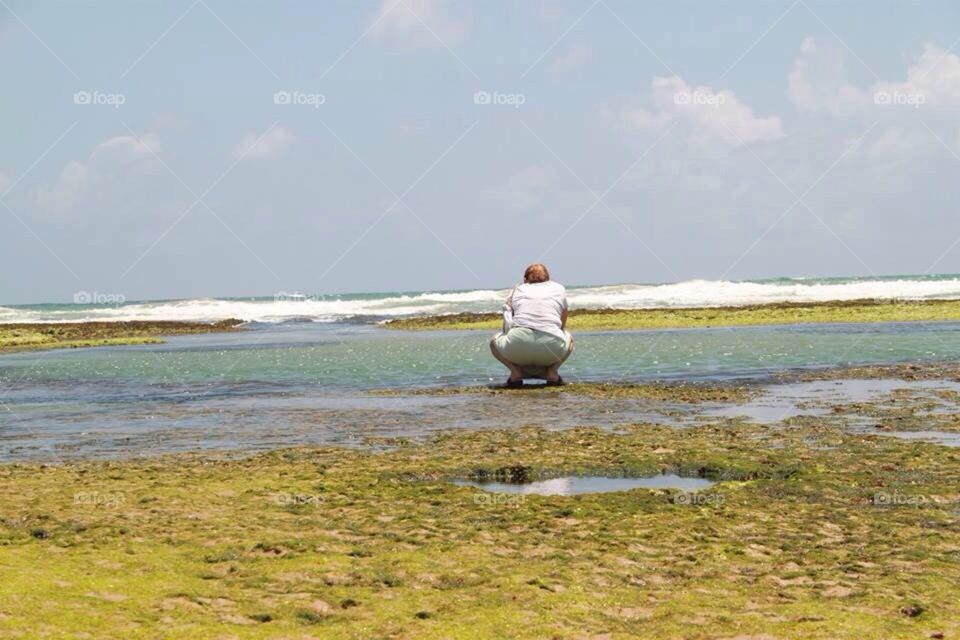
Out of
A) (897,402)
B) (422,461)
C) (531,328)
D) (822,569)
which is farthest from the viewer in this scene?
(531,328)

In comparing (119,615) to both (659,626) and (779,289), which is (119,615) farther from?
(779,289)

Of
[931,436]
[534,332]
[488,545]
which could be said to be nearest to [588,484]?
[488,545]

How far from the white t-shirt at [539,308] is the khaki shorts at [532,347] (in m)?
0.13

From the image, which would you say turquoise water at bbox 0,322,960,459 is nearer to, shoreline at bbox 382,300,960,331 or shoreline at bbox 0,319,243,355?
shoreline at bbox 382,300,960,331

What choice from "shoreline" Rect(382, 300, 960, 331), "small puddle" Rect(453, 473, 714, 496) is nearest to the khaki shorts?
"small puddle" Rect(453, 473, 714, 496)

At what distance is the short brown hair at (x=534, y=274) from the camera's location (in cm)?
2222

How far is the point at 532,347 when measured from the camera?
71.2 feet

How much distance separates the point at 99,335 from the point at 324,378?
37134 millimetres

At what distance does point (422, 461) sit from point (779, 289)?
8523 centimetres

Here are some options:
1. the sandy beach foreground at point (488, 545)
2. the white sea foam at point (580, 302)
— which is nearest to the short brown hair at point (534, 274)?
the sandy beach foreground at point (488, 545)

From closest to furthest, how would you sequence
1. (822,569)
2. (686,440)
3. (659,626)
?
1. (659,626)
2. (822,569)
3. (686,440)

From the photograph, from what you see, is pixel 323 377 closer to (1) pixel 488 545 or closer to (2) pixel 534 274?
(2) pixel 534 274

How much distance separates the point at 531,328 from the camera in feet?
70.6

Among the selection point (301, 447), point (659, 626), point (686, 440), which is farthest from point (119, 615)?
point (686, 440)
